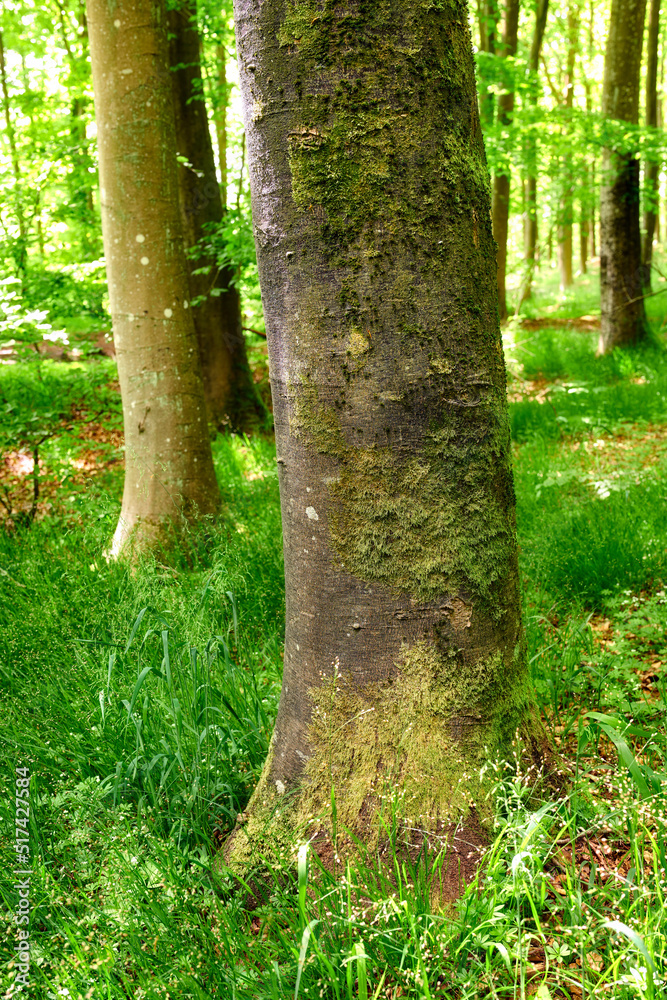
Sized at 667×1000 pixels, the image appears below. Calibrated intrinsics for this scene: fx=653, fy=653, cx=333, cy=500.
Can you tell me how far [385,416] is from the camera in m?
1.52

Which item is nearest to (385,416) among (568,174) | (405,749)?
(405,749)

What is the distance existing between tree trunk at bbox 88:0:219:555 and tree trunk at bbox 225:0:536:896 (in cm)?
240

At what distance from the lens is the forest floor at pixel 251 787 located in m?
1.34

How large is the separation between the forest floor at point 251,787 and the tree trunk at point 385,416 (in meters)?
0.19

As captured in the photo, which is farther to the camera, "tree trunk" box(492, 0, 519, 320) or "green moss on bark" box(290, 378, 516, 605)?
"tree trunk" box(492, 0, 519, 320)

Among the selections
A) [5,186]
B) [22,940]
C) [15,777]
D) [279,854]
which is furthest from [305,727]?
[5,186]

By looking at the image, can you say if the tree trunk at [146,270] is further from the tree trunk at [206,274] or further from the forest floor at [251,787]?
the tree trunk at [206,274]

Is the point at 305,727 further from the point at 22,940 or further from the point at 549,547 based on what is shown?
the point at 549,547

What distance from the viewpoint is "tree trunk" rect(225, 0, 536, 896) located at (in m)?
1.45

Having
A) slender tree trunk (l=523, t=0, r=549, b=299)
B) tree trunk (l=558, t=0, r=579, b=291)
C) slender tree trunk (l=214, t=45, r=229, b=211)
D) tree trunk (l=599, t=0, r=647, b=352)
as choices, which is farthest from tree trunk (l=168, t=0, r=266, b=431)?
tree trunk (l=558, t=0, r=579, b=291)

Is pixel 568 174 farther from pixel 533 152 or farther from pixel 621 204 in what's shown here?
pixel 621 204

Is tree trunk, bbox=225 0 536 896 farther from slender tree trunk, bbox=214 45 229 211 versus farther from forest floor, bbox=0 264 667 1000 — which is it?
slender tree trunk, bbox=214 45 229 211

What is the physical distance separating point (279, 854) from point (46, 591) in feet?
6.30

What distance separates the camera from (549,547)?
3424 mm
